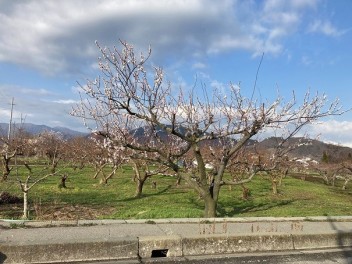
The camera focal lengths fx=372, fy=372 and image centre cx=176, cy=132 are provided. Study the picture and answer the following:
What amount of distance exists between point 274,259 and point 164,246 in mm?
1692

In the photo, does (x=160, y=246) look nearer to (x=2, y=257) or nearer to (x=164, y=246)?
(x=164, y=246)

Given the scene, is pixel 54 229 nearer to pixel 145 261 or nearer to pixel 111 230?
pixel 111 230

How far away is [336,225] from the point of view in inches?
310

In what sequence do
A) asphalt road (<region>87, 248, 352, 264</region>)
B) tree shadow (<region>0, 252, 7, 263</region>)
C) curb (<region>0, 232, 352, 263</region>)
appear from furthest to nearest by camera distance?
asphalt road (<region>87, 248, 352, 264</region>) < curb (<region>0, 232, 352, 263</region>) < tree shadow (<region>0, 252, 7, 263</region>)

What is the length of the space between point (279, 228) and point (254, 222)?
625mm

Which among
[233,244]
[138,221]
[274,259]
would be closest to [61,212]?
[138,221]

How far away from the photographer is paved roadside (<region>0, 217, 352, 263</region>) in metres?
5.14

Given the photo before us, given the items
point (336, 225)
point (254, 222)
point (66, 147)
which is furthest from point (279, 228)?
point (66, 147)

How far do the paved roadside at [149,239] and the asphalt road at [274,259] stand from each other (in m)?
0.19

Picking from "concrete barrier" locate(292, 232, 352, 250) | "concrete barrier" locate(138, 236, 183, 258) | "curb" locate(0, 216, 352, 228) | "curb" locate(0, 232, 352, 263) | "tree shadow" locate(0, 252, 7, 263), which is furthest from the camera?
"curb" locate(0, 216, 352, 228)

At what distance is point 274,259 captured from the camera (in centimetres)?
568

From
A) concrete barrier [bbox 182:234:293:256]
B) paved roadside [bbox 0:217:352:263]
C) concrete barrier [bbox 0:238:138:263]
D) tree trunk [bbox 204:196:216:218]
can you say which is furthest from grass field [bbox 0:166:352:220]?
concrete barrier [bbox 0:238:138:263]

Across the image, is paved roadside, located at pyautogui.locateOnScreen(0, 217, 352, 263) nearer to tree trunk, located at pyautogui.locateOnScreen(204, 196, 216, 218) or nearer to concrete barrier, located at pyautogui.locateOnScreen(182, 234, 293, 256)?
concrete barrier, located at pyautogui.locateOnScreen(182, 234, 293, 256)

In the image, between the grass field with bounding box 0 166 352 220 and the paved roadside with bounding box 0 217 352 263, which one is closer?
the paved roadside with bounding box 0 217 352 263
